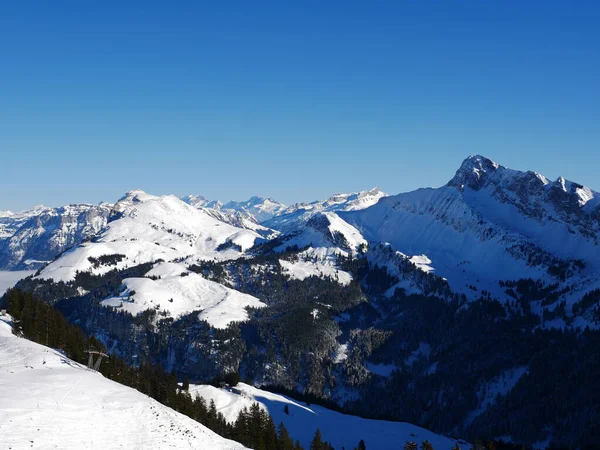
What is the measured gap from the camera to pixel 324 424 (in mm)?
148500

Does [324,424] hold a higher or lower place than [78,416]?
lower

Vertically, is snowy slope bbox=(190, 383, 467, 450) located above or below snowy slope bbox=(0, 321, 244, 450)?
below

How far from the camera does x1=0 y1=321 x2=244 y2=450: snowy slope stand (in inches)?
2095

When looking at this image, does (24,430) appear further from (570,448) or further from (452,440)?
(570,448)

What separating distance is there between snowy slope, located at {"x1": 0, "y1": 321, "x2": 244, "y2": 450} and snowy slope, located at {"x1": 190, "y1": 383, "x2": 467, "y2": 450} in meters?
60.7

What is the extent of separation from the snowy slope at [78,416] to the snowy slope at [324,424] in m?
60.7

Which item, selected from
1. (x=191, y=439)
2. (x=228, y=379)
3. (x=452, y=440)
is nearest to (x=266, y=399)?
(x=228, y=379)

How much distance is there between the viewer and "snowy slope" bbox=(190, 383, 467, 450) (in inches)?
5394

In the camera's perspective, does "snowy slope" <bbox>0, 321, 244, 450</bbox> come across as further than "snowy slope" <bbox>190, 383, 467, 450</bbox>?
No

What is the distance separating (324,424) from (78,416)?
10113 cm

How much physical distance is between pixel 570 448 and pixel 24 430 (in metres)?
166

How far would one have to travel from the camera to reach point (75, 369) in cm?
8188

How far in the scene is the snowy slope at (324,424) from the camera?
13700 cm

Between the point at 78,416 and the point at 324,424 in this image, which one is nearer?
the point at 78,416
